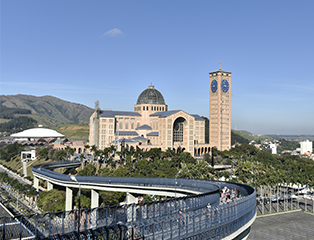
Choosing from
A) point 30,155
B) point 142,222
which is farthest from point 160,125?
point 142,222

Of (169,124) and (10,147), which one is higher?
(169,124)

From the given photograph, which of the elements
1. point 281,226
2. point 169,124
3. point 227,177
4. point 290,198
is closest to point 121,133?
point 169,124

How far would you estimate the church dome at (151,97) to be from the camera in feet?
506

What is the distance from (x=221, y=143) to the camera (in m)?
156

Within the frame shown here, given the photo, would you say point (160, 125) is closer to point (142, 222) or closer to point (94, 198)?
point (94, 198)

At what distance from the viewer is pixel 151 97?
154 metres

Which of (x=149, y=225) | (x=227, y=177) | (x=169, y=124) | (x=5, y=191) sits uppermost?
(x=169, y=124)

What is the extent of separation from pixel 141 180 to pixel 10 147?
140 meters

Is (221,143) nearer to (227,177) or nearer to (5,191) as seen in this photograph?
(227,177)

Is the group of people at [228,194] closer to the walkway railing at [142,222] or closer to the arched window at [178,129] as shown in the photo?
the walkway railing at [142,222]

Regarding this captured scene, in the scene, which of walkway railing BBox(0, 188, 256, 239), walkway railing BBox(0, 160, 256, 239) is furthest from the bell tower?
walkway railing BBox(0, 188, 256, 239)

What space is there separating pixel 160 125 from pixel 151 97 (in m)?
20.7

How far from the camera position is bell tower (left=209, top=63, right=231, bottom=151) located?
15488 cm

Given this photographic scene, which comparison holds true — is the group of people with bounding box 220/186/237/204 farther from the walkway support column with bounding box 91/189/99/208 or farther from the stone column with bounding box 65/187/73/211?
the stone column with bounding box 65/187/73/211
